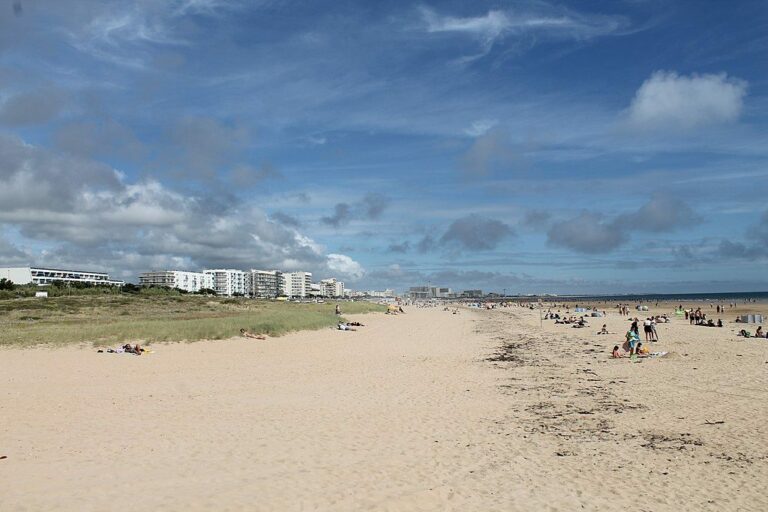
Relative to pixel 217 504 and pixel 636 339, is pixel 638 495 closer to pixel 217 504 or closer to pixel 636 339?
pixel 217 504

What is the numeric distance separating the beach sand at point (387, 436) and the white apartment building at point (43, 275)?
109239 millimetres

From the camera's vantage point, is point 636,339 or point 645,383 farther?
point 636,339

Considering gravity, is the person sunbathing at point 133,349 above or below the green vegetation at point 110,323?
below

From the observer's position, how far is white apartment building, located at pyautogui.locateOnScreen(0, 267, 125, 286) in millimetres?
131125

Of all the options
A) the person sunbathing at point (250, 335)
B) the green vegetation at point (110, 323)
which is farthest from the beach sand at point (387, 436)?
the person sunbathing at point (250, 335)

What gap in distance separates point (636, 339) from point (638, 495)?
1570 cm

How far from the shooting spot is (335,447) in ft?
32.3

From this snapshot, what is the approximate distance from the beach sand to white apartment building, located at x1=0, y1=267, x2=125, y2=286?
10924 centimetres

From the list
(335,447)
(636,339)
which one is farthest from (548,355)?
(335,447)

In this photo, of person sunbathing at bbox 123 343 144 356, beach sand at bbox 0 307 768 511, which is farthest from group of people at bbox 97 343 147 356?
beach sand at bbox 0 307 768 511

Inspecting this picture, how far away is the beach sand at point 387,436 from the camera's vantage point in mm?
7391

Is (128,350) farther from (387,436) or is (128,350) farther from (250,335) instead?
(387,436)

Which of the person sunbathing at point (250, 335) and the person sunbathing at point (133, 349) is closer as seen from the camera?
the person sunbathing at point (133, 349)

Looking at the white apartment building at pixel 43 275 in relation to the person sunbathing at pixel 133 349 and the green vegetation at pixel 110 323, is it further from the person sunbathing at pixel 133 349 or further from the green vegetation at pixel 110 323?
the person sunbathing at pixel 133 349
